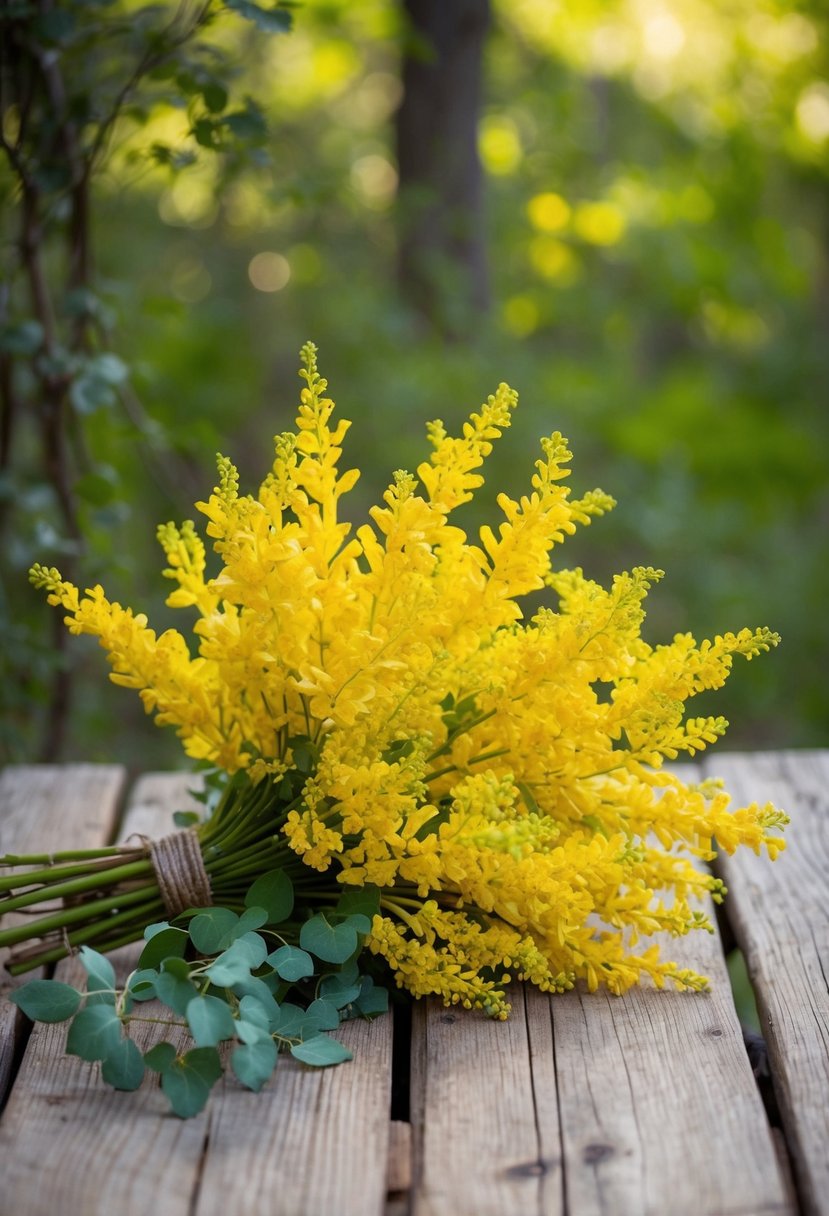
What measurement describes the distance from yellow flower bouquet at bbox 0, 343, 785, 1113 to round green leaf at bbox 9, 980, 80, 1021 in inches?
5.1

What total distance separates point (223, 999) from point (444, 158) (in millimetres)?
3602

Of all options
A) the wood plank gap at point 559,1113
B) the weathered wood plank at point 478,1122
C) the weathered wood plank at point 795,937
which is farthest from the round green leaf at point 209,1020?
the weathered wood plank at point 795,937

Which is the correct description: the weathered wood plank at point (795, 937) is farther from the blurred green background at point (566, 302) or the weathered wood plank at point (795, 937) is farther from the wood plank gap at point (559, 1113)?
the blurred green background at point (566, 302)

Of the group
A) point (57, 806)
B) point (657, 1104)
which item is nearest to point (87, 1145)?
point (657, 1104)

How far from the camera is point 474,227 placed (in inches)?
154

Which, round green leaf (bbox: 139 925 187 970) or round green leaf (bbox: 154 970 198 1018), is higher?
round green leaf (bbox: 139 925 187 970)

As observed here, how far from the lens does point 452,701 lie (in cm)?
146

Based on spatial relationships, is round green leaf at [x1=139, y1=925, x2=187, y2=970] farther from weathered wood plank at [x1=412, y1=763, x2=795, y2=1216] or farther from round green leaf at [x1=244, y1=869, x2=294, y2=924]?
weathered wood plank at [x1=412, y1=763, x2=795, y2=1216]

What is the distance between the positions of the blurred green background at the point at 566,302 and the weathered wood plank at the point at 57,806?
0.69m

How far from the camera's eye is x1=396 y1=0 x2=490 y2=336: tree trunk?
4105 millimetres

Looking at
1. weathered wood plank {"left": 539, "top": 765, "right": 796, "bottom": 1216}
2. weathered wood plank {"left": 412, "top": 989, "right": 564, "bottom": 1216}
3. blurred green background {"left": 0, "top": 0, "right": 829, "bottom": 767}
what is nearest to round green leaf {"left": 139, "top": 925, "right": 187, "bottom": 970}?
weathered wood plank {"left": 412, "top": 989, "right": 564, "bottom": 1216}

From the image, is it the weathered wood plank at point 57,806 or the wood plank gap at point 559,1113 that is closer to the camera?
the wood plank gap at point 559,1113

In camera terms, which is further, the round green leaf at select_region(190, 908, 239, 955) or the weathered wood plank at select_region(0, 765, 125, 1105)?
the weathered wood plank at select_region(0, 765, 125, 1105)

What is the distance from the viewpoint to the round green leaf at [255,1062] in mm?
1198
